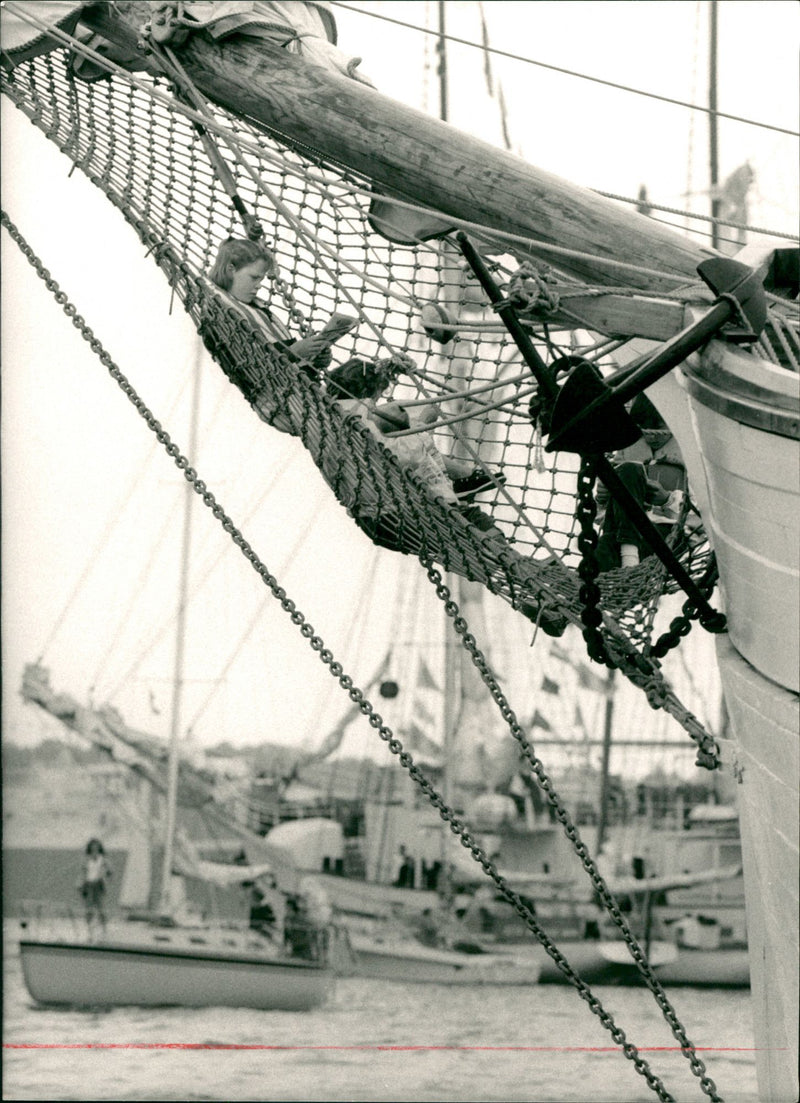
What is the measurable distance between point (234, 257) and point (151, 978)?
15861mm

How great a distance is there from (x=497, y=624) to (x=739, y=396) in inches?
682

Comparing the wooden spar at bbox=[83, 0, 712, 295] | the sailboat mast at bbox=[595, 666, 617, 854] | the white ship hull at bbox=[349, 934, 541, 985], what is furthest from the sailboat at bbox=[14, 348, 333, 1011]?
the wooden spar at bbox=[83, 0, 712, 295]

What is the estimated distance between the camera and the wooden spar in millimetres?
3385

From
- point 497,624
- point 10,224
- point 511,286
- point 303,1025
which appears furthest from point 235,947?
point 511,286

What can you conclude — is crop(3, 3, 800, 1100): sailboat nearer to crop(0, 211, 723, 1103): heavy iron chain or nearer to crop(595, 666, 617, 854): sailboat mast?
crop(0, 211, 723, 1103): heavy iron chain

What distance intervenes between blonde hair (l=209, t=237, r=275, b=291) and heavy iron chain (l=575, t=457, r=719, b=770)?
1052mm

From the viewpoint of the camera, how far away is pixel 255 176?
12.2 feet

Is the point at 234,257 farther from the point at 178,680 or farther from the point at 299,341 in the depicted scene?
the point at 178,680

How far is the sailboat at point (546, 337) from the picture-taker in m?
2.99

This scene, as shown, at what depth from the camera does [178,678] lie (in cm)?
2077

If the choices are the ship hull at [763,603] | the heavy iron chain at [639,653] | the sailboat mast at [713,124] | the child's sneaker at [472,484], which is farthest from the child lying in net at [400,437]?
the sailboat mast at [713,124]

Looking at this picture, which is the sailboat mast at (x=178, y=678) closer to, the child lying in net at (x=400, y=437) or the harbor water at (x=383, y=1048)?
the harbor water at (x=383, y=1048)

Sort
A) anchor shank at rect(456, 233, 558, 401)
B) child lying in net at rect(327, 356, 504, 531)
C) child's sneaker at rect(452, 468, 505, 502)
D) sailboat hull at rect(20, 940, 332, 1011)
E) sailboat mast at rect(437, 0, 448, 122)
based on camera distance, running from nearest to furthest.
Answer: anchor shank at rect(456, 233, 558, 401) → child lying in net at rect(327, 356, 504, 531) → child's sneaker at rect(452, 468, 505, 502) → sailboat mast at rect(437, 0, 448, 122) → sailboat hull at rect(20, 940, 332, 1011)

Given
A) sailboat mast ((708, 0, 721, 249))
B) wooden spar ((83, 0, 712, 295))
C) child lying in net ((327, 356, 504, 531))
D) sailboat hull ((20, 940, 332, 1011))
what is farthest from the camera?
sailboat hull ((20, 940, 332, 1011))
